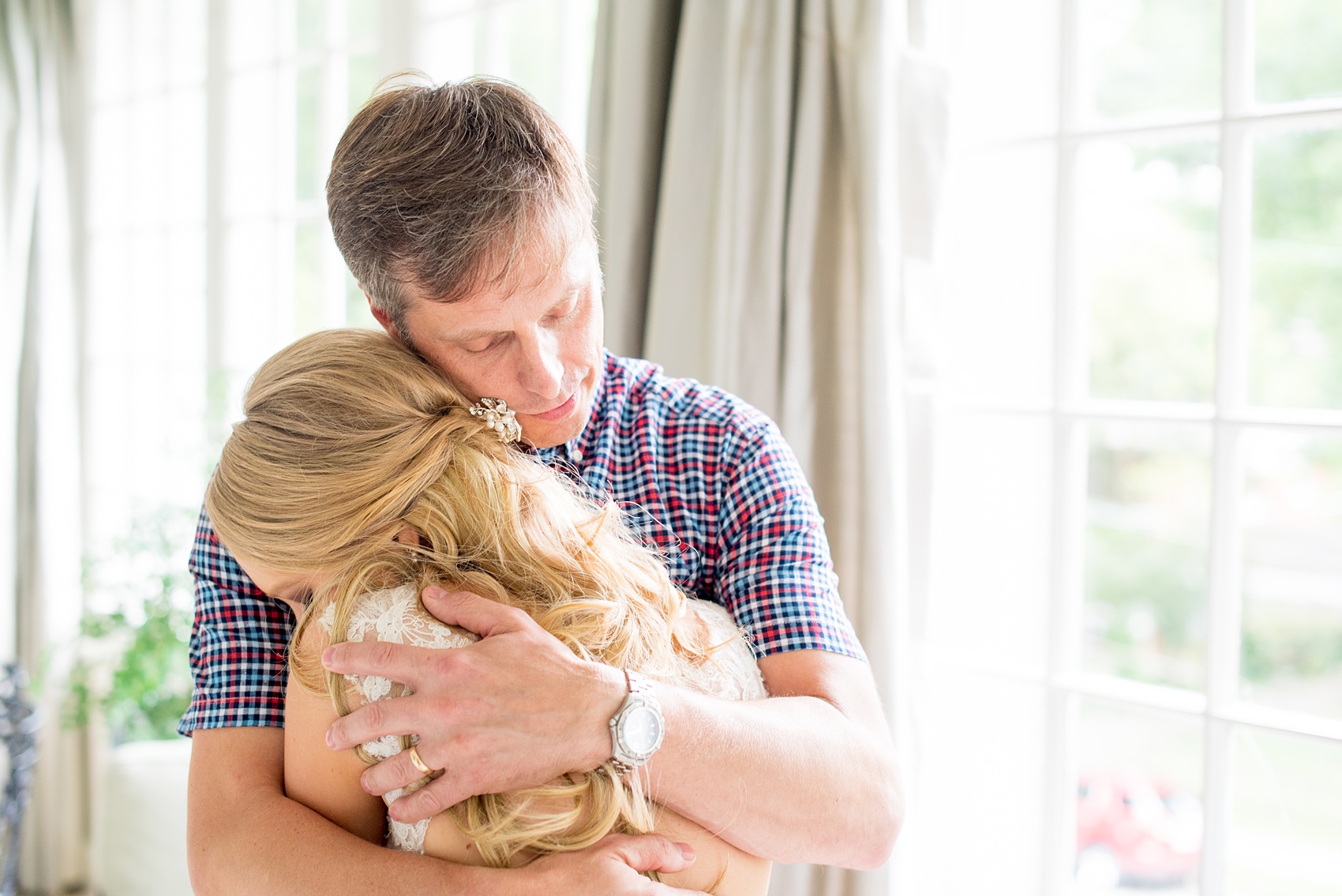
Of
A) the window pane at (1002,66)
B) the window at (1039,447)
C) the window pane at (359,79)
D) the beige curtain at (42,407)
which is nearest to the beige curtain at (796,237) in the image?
the window at (1039,447)

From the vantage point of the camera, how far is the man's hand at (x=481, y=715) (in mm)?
991

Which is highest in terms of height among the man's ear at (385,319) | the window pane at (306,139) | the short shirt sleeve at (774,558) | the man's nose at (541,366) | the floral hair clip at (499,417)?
the window pane at (306,139)

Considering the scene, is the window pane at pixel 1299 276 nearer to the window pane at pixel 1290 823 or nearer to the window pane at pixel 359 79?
the window pane at pixel 1290 823

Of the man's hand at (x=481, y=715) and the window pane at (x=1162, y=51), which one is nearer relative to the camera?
the man's hand at (x=481, y=715)

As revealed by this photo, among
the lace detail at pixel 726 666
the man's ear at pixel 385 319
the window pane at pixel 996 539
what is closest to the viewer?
the lace detail at pixel 726 666

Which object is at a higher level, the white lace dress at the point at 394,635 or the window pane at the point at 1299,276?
the window pane at the point at 1299,276

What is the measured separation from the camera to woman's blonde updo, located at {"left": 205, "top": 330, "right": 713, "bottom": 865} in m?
1.06

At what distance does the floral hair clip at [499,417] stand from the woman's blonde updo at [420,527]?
30 millimetres

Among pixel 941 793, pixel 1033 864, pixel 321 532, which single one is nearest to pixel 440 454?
pixel 321 532

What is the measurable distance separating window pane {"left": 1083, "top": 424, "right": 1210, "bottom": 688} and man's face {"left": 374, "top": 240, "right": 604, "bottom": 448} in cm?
648

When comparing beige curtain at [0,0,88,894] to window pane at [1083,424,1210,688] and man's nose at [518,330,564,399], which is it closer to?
man's nose at [518,330,564,399]

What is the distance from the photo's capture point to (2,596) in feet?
12.3

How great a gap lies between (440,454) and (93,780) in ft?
11.8

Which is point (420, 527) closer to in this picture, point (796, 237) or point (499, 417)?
point (499, 417)
